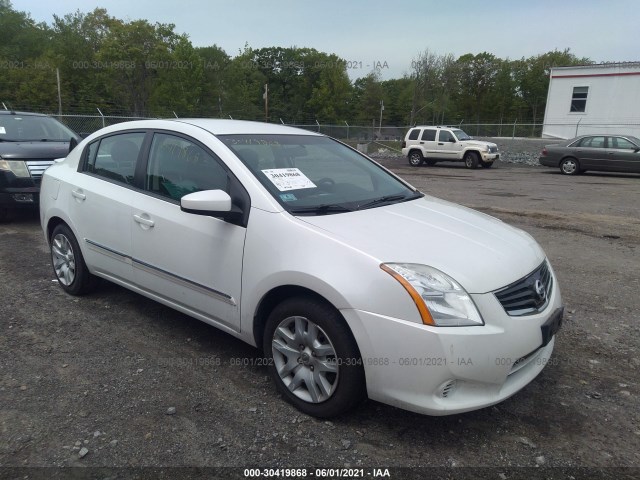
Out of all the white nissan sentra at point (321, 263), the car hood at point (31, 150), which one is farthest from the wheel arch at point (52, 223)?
the car hood at point (31, 150)

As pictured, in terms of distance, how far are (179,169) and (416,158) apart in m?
21.0

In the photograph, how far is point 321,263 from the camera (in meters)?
2.64

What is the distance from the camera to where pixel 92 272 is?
14.3 ft

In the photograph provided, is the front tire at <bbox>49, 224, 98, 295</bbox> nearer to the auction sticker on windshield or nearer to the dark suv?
the auction sticker on windshield

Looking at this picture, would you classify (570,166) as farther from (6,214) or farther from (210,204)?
(210,204)

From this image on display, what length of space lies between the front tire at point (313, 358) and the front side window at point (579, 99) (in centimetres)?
3382

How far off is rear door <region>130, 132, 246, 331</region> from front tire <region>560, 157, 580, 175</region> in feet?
60.4

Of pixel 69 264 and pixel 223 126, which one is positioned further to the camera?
pixel 69 264

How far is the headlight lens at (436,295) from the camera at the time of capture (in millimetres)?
2418

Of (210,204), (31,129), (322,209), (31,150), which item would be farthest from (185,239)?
(31,129)

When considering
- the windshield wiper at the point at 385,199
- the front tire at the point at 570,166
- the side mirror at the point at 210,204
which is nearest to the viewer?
the side mirror at the point at 210,204

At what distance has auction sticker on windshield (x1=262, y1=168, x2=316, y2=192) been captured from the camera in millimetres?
3195

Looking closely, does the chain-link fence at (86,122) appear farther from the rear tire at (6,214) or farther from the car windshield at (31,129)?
the rear tire at (6,214)

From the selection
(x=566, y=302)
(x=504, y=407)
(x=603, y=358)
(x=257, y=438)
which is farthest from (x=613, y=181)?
(x=257, y=438)
